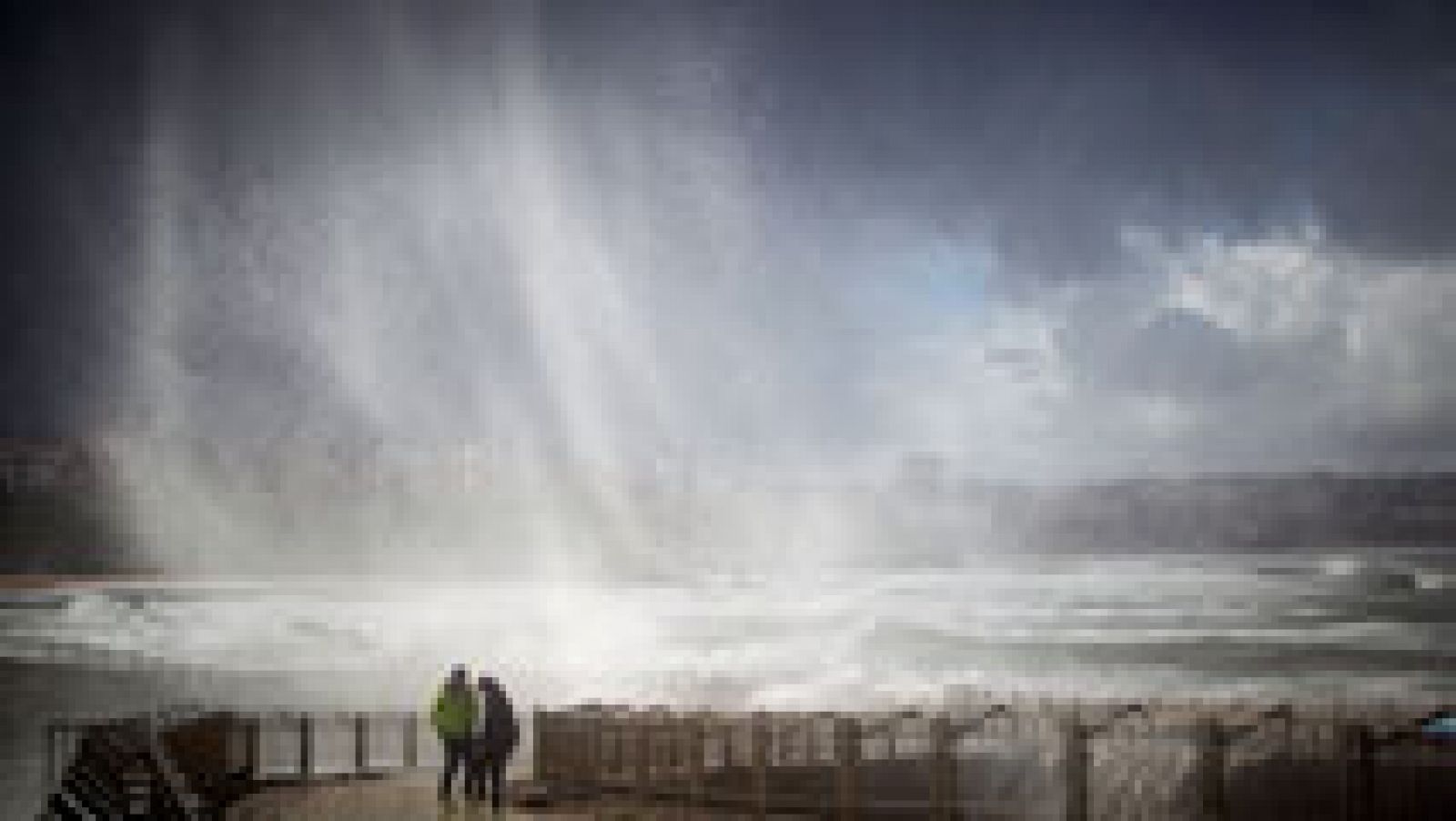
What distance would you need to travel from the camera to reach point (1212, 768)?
64.1 ft

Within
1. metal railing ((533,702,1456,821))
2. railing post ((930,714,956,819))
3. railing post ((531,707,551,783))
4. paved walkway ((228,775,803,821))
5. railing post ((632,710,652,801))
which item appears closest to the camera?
metal railing ((533,702,1456,821))

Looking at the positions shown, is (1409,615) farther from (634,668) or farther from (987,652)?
(634,668)

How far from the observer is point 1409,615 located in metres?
102

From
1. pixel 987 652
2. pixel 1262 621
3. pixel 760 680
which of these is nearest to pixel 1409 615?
pixel 1262 621

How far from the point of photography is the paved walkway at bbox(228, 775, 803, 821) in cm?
2389

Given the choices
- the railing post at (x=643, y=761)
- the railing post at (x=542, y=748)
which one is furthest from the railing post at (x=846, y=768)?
the railing post at (x=542, y=748)

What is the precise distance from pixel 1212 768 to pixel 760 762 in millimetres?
7389

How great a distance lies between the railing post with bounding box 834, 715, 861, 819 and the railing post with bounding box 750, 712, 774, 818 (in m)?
1.28

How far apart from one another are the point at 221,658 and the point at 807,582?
4119 inches

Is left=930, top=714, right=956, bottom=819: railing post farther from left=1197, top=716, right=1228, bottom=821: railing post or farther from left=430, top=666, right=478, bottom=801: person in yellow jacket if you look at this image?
left=430, top=666, right=478, bottom=801: person in yellow jacket

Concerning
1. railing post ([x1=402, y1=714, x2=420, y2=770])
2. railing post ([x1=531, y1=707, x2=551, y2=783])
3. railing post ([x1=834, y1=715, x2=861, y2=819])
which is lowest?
railing post ([x1=402, y1=714, x2=420, y2=770])

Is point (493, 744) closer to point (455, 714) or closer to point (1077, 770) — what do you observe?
point (455, 714)

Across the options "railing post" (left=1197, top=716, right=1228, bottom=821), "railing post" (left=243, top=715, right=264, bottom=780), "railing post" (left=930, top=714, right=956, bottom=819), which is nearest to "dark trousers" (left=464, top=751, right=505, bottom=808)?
"railing post" (left=930, top=714, right=956, bottom=819)

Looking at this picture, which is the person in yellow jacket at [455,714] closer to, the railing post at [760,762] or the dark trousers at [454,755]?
the dark trousers at [454,755]
